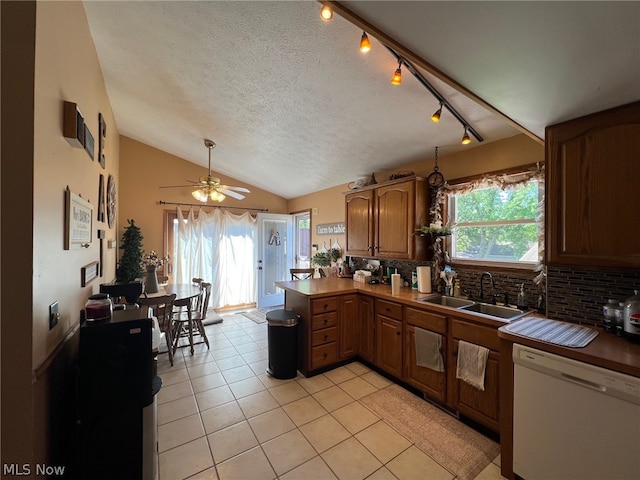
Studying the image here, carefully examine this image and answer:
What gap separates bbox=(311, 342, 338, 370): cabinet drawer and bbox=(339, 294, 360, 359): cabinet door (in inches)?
3.8

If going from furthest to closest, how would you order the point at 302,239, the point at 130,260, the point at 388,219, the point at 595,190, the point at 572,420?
the point at 302,239, the point at 130,260, the point at 388,219, the point at 595,190, the point at 572,420

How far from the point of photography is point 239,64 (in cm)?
205

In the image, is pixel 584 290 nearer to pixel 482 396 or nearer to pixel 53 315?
pixel 482 396

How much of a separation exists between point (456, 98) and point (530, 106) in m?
0.61

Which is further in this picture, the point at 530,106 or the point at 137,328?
the point at 530,106

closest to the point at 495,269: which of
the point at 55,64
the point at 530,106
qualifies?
the point at 530,106

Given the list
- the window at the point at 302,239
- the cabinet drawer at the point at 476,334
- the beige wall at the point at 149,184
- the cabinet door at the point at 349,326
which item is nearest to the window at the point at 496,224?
the cabinet drawer at the point at 476,334

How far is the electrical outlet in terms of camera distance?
47.4 inches

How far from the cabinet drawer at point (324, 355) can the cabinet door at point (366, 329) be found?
332 mm

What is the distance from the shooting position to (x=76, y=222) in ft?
5.38

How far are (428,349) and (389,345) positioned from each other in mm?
481

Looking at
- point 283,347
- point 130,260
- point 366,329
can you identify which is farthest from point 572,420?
point 130,260

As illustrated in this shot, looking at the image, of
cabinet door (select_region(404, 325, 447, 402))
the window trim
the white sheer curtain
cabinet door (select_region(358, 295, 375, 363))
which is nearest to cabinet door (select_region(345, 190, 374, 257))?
cabinet door (select_region(358, 295, 375, 363))

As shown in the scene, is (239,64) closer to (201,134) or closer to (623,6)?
(201,134)
